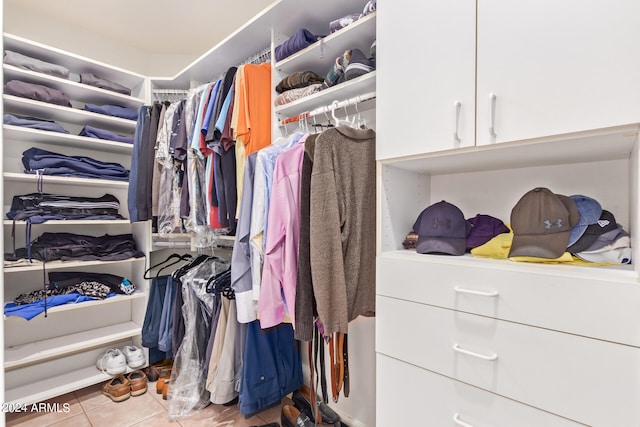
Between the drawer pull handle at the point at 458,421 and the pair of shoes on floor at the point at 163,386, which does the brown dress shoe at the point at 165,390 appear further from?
the drawer pull handle at the point at 458,421

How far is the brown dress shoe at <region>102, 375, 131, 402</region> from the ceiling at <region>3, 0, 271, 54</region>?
2.55 m

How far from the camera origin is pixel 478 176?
1306mm

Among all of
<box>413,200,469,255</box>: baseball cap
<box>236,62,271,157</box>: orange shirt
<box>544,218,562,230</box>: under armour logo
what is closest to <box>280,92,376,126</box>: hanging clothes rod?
<box>236,62,271,157</box>: orange shirt

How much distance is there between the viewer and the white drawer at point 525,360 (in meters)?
0.73

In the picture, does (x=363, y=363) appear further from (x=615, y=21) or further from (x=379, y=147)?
(x=615, y=21)

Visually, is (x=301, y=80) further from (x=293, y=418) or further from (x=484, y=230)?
(x=293, y=418)

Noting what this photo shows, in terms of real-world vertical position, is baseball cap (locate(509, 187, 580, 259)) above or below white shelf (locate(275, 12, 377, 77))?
below

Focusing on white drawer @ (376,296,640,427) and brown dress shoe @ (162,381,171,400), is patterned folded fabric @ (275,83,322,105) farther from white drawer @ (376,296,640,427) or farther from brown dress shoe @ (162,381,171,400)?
brown dress shoe @ (162,381,171,400)

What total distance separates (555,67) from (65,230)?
2.98 meters

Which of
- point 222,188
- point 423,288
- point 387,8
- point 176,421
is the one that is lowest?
point 176,421

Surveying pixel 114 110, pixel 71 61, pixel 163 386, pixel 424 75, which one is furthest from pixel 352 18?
pixel 163 386

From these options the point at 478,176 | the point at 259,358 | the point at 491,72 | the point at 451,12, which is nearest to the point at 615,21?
the point at 491,72

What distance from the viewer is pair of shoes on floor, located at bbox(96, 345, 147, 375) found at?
7.32 ft

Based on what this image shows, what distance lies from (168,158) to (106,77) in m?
0.99
